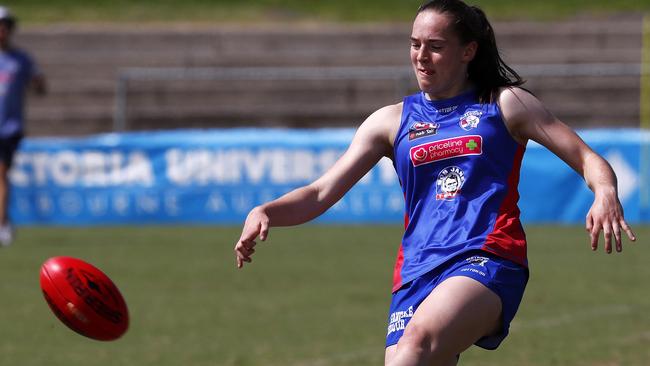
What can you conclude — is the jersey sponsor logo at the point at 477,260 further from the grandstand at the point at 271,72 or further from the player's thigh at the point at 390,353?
the grandstand at the point at 271,72

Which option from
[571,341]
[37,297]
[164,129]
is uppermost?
[571,341]

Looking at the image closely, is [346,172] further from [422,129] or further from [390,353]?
[390,353]

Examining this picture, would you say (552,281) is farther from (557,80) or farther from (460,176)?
(557,80)

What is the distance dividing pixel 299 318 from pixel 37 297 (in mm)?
2477

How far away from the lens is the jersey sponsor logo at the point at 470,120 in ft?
16.1

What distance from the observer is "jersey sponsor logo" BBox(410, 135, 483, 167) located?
16.0 ft

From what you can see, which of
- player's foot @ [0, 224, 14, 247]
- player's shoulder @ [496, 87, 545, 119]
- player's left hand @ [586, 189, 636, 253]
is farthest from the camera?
player's foot @ [0, 224, 14, 247]

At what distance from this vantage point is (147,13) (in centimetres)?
2795

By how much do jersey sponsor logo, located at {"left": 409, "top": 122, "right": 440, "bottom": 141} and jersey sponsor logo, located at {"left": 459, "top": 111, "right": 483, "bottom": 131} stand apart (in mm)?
100

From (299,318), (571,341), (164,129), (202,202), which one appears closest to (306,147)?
(202,202)

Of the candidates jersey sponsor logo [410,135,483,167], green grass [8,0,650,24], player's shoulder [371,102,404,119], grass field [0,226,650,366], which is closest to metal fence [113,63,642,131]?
green grass [8,0,650,24]

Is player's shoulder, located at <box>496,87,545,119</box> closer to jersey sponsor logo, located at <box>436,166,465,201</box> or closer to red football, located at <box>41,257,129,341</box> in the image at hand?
jersey sponsor logo, located at <box>436,166,465,201</box>

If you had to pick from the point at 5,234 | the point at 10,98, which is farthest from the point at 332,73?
the point at 5,234

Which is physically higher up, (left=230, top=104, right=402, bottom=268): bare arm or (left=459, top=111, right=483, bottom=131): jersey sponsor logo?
(left=459, top=111, right=483, bottom=131): jersey sponsor logo
